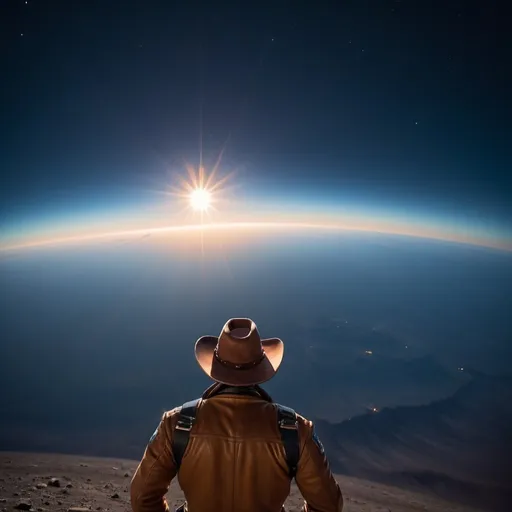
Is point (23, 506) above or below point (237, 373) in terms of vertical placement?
below

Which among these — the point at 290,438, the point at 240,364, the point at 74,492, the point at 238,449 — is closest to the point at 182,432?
the point at 238,449

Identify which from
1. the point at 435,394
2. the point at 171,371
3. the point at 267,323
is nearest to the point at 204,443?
the point at 171,371

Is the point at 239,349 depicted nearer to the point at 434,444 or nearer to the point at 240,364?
the point at 240,364

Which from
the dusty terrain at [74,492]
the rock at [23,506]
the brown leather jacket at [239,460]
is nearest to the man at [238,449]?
the brown leather jacket at [239,460]

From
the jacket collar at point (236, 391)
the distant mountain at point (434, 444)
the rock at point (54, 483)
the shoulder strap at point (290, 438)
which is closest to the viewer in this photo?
the shoulder strap at point (290, 438)

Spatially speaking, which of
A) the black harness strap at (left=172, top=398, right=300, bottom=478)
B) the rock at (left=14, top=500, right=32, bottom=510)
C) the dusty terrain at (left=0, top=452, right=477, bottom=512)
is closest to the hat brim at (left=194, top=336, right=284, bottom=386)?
the black harness strap at (left=172, top=398, right=300, bottom=478)

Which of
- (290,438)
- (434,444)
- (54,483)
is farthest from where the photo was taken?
(434,444)

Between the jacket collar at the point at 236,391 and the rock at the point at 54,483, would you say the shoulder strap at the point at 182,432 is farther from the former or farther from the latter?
the rock at the point at 54,483
